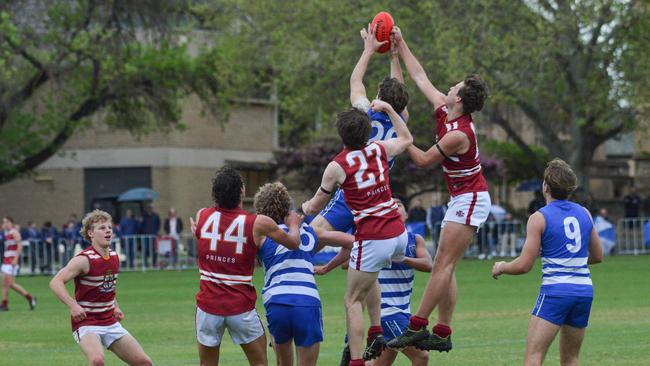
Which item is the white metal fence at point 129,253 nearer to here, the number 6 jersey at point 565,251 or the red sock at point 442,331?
the red sock at point 442,331

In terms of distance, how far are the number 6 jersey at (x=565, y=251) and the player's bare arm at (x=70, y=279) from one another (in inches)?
169

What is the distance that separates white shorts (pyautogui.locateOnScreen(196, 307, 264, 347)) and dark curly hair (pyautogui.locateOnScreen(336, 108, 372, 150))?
70.5 inches

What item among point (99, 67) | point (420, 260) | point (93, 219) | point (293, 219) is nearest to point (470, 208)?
point (420, 260)

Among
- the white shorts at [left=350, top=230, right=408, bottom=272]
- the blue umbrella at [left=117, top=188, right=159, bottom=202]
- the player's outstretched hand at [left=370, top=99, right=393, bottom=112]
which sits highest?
the player's outstretched hand at [left=370, top=99, right=393, bottom=112]

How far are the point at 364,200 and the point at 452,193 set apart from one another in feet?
3.69

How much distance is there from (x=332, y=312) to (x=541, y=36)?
60.8 feet

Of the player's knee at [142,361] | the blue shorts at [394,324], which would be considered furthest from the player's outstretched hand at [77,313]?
the blue shorts at [394,324]

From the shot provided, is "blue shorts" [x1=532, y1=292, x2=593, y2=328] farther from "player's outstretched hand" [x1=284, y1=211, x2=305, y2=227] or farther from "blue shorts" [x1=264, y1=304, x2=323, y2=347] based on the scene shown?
"player's outstretched hand" [x1=284, y1=211, x2=305, y2=227]

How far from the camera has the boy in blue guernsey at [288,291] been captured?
36.2ft

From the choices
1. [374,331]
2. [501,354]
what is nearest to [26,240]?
[501,354]

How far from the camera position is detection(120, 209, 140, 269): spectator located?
40.6 metres

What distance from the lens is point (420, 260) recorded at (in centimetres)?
1277

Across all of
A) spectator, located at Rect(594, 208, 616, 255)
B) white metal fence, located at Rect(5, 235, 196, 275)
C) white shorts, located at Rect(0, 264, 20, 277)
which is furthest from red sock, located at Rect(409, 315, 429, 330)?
spectator, located at Rect(594, 208, 616, 255)

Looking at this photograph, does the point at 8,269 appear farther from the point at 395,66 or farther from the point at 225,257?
the point at 225,257
